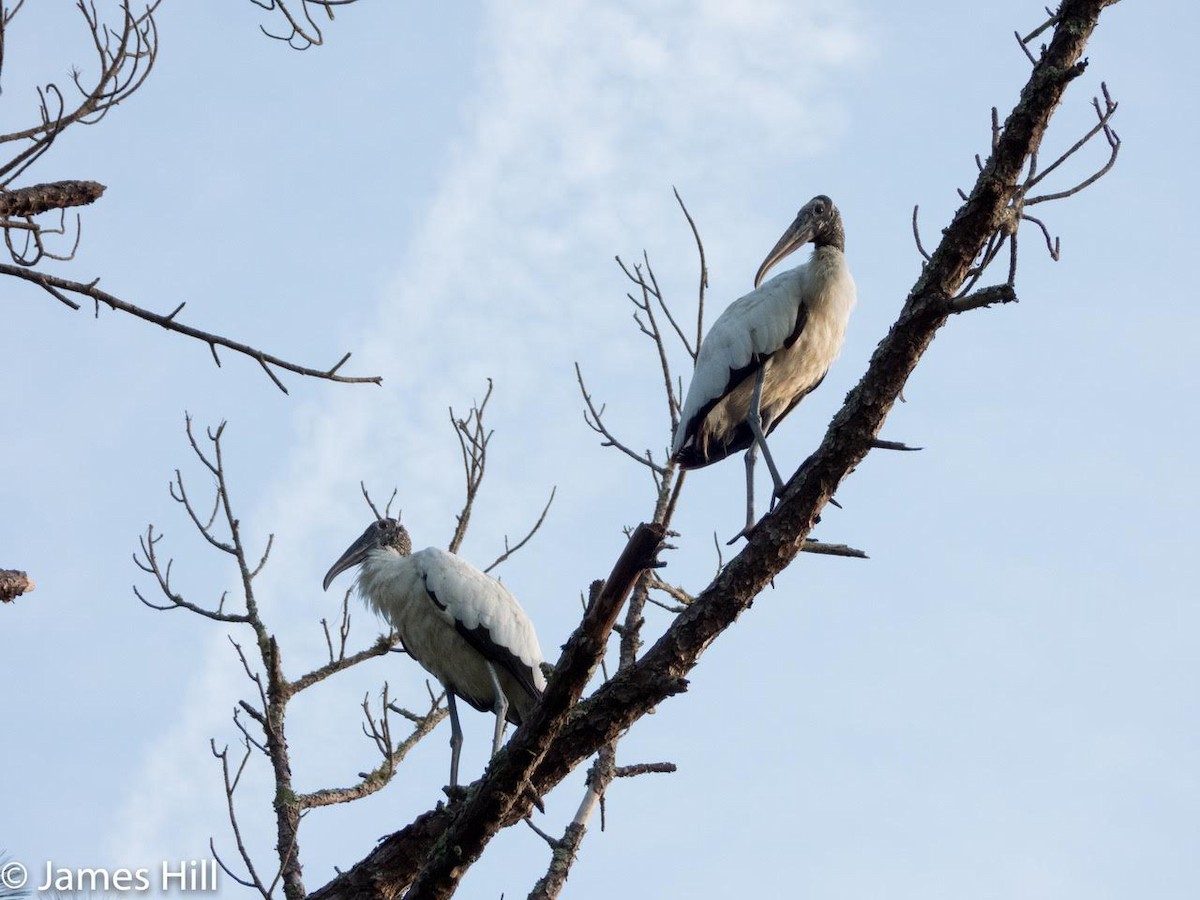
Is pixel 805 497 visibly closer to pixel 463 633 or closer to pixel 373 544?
pixel 463 633

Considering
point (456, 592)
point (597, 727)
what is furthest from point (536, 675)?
point (597, 727)

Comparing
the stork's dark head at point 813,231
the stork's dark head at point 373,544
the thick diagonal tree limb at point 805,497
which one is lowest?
the thick diagonal tree limb at point 805,497

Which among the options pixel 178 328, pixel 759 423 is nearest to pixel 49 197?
pixel 178 328

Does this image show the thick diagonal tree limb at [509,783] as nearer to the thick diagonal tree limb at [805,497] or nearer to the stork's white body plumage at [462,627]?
the thick diagonal tree limb at [805,497]

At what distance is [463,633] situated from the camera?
339 inches

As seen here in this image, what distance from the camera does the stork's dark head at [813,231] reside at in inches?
348

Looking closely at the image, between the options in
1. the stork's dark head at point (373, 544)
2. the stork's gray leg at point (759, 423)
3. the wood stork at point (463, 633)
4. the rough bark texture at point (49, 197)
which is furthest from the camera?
the stork's dark head at point (373, 544)

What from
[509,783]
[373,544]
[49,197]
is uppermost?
[373,544]

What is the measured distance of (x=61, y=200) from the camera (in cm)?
509

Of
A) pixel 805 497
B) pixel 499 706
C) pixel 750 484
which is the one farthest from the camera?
pixel 499 706

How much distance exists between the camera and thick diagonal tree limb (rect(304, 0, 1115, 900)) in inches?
202

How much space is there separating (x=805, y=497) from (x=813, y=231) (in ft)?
12.0

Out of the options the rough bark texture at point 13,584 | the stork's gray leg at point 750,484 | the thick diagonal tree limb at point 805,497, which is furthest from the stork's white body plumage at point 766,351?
the rough bark texture at point 13,584

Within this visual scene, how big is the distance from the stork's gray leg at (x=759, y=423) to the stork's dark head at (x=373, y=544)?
2930 mm
